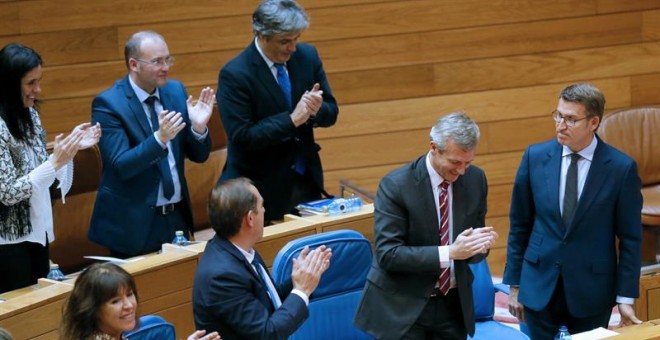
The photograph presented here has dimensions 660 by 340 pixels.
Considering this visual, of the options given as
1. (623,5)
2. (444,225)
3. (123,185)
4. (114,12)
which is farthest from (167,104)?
(623,5)

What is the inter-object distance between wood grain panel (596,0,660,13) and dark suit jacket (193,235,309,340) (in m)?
4.03

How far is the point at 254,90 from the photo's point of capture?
15.4ft

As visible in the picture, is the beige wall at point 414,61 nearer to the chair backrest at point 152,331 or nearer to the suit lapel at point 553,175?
the suit lapel at point 553,175

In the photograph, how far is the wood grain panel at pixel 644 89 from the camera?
6629 mm

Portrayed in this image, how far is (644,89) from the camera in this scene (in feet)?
21.8

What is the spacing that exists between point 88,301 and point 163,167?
5.83 feet

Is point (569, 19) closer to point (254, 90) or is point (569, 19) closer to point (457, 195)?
point (254, 90)

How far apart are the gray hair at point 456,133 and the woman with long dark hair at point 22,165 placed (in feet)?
4.93

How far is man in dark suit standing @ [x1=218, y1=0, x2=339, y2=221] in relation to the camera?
4586 mm

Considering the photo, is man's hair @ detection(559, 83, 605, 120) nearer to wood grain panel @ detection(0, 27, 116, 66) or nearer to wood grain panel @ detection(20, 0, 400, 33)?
wood grain panel @ detection(20, 0, 400, 33)

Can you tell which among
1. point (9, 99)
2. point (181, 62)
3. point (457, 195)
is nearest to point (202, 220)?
point (181, 62)

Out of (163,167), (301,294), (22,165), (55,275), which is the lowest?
(55,275)

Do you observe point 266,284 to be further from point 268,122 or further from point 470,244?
point 268,122

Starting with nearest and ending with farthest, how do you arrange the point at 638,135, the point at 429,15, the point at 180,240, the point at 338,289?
1. the point at 338,289
2. the point at 180,240
3. the point at 638,135
4. the point at 429,15
